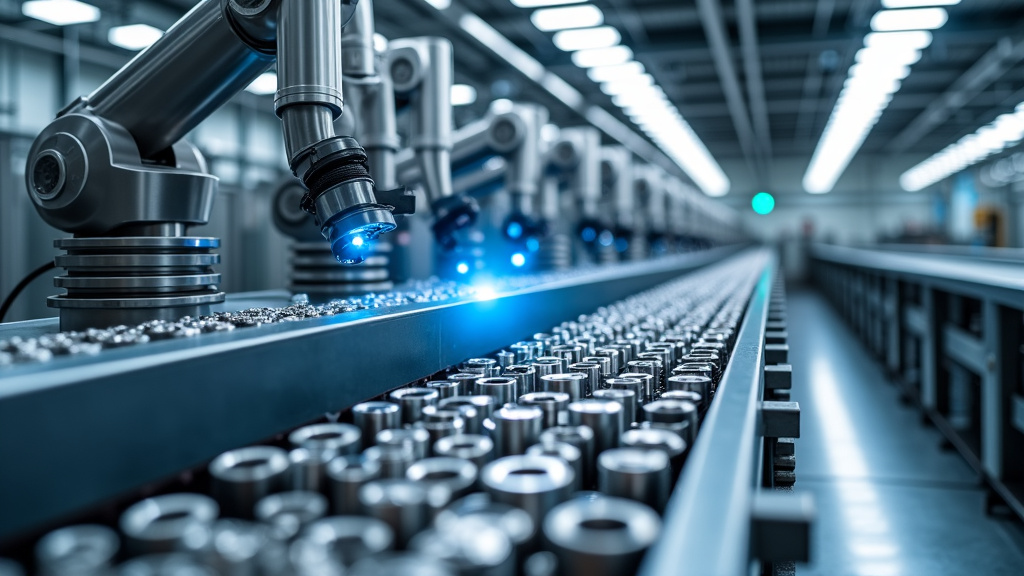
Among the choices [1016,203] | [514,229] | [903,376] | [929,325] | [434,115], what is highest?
[1016,203]

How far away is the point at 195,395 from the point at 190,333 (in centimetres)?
15

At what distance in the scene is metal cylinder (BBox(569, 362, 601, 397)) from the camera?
93cm

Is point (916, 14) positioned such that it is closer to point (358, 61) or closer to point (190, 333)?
point (358, 61)

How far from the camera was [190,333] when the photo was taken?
79 cm

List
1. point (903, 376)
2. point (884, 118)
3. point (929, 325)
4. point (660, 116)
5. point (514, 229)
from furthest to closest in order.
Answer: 1. point (884, 118)
2. point (660, 116)
3. point (903, 376)
4. point (929, 325)
5. point (514, 229)

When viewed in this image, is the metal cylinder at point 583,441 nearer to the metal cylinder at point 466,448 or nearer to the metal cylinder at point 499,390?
the metal cylinder at point 466,448

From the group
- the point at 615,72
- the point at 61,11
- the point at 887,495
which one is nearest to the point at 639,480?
the point at 887,495

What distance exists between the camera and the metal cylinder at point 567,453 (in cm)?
59

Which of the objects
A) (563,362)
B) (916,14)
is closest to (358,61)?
(563,362)

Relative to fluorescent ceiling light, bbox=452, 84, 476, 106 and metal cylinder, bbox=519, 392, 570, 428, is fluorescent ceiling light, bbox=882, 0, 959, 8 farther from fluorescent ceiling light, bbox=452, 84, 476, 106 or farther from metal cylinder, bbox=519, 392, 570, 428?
metal cylinder, bbox=519, 392, 570, 428

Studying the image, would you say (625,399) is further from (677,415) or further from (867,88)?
(867,88)

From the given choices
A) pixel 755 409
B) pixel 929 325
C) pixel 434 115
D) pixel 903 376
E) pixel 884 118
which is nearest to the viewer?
pixel 755 409

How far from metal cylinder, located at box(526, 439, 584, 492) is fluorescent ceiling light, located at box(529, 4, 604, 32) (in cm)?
635

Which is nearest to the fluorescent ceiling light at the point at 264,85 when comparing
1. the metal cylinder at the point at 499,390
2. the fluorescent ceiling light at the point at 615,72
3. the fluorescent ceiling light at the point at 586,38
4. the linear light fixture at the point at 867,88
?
the fluorescent ceiling light at the point at 586,38
